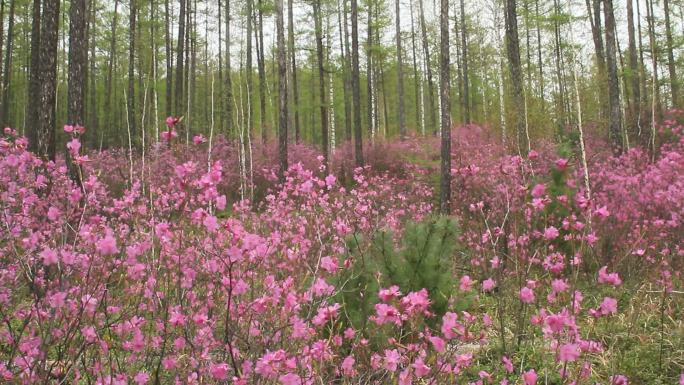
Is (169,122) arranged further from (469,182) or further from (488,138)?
(488,138)

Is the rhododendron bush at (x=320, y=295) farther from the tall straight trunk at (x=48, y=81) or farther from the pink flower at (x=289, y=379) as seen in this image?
the tall straight trunk at (x=48, y=81)

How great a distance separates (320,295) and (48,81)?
5.57 metres

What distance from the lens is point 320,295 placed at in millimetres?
2471

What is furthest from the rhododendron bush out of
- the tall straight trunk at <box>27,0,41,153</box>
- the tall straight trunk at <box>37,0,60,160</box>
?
the tall straight trunk at <box>27,0,41,153</box>

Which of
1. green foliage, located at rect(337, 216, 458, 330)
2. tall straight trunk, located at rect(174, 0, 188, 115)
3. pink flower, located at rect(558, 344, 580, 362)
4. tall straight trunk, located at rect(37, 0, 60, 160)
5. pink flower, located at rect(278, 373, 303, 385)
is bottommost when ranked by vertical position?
pink flower, located at rect(278, 373, 303, 385)

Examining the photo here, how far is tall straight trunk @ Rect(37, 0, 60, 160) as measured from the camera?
6.11 meters

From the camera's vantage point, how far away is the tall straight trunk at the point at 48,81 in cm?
611

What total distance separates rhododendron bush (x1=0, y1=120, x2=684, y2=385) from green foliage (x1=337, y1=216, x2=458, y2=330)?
0.01 m

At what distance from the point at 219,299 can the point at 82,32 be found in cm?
500

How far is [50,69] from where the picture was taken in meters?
6.30

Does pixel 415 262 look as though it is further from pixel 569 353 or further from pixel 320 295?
pixel 569 353

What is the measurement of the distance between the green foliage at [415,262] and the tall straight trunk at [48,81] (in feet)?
14.5

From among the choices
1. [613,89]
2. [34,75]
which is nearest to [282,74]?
[34,75]

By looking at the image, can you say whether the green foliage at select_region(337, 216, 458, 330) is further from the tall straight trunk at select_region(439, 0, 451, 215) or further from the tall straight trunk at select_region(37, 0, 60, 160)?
the tall straight trunk at select_region(439, 0, 451, 215)
